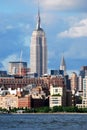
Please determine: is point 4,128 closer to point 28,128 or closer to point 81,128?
point 28,128

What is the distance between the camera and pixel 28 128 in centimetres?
12500

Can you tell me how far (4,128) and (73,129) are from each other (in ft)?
37.9

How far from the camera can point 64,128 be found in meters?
124

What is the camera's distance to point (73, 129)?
398ft

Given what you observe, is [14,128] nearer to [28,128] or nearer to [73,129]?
[28,128]

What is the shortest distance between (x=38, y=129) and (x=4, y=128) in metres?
6.50

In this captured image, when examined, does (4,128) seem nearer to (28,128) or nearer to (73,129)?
(28,128)

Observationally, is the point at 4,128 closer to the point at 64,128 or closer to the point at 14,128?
the point at 14,128

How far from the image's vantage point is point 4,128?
412ft

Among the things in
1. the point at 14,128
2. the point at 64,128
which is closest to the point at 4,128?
the point at 14,128

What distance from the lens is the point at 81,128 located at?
12400 cm

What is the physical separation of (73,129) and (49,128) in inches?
194

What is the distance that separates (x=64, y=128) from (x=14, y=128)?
310 inches

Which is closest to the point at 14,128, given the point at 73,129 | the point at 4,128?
the point at 4,128
